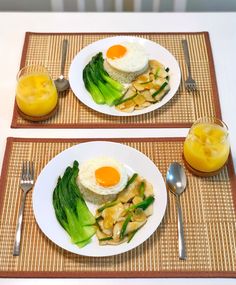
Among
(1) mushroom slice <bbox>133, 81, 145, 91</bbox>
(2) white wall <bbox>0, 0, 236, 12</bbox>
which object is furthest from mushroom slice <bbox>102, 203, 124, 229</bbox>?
(2) white wall <bbox>0, 0, 236, 12</bbox>

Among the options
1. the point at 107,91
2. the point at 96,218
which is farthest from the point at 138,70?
the point at 96,218

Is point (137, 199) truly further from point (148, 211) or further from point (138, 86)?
point (138, 86)

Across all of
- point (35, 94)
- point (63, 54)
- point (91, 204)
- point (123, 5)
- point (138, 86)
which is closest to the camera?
point (91, 204)

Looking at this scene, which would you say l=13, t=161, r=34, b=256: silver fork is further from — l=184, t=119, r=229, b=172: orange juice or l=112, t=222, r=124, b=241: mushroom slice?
l=184, t=119, r=229, b=172: orange juice

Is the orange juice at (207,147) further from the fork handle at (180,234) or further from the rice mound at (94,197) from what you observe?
the rice mound at (94,197)

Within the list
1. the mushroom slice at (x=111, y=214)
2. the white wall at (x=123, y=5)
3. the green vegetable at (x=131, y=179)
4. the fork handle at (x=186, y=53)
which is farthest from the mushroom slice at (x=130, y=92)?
the white wall at (x=123, y=5)

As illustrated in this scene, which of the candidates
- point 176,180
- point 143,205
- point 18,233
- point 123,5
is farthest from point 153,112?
point 123,5
